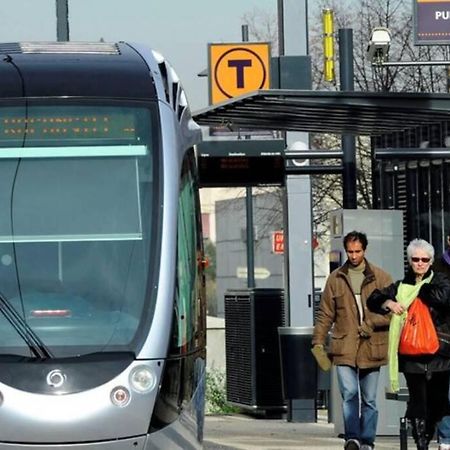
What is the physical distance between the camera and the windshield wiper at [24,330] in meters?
9.70

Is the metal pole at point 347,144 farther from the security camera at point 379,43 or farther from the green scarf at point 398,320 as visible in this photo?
the green scarf at point 398,320

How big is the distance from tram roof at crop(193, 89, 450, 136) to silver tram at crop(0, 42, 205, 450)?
2.42 m

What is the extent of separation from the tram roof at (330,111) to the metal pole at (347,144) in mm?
1282

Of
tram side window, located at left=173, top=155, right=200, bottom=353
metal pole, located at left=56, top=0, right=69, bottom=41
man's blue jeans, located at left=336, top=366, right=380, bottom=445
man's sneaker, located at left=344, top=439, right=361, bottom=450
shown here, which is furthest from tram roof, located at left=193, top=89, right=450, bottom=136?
metal pole, located at left=56, top=0, right=69, bottom=41

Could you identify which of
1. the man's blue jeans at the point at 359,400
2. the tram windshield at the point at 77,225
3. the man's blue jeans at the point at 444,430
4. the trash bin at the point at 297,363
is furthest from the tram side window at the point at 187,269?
the trash bin at the point at 297,363

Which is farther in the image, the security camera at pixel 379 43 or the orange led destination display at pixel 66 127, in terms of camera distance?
the security camera at pixel 379 43

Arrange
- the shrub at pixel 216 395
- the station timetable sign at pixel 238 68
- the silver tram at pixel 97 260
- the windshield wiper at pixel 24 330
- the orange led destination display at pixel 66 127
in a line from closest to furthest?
the silver tram at pixel 97 260
the windshield wiper at pixel 24 330
the orange led destination display at pixel 66 127
the station timetable sign at pixel 238 68
the shrub at pixel 216 395

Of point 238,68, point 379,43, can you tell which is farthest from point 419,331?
point 379,43

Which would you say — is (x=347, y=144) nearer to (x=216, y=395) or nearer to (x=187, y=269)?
(x=216, y=395)

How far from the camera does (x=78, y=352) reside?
9.72m

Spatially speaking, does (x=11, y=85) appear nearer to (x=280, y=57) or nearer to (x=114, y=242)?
(x=114, y=242)

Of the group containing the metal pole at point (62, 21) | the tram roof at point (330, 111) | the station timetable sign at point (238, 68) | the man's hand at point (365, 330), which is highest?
the metal pole at point (62, 21)

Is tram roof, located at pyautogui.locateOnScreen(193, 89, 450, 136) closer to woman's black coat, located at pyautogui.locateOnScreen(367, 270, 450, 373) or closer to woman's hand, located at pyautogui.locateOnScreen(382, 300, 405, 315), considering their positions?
woman's black coat, located at pyautogui.locateOnScreen(367, 270, 450, 373)

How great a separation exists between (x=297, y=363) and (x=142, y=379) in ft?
26.7
